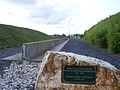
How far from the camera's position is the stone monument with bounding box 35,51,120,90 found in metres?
7.18

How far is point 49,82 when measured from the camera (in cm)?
734

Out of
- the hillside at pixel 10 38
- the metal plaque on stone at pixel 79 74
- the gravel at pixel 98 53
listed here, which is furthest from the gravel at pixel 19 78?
the hillside at pixel 10 38

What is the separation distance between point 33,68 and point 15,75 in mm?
2044

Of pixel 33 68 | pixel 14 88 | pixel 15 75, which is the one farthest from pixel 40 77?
pixel 33 68

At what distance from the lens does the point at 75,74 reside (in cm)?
721

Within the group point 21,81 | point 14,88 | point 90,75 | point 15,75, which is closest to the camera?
point 90,75

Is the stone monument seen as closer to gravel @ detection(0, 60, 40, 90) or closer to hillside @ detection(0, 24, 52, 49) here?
gravel @ detection(0, 60, 40, 90)

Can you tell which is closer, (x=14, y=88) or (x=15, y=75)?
(x=14, y=88)

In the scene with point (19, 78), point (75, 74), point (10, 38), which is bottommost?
point (19, 78)

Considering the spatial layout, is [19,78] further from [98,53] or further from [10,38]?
[10,38]

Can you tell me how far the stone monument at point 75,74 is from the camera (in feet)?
23.6

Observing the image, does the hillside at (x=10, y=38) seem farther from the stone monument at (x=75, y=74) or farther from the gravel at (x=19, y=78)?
the stone monument at (x=75, y=74)

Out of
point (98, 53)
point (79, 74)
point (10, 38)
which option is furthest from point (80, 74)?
point (10, 38)

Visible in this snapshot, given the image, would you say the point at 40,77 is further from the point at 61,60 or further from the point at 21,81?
the point at 21,81
